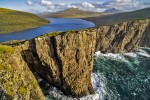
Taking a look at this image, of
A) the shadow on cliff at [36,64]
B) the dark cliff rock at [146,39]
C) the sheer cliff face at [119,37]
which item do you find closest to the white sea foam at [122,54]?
the sheer cliff face at [119,37]

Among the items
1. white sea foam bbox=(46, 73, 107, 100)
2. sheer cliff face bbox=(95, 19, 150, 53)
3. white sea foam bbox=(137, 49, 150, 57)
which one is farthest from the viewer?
sheer cliff face bbox=(95, 19, 150, 53)

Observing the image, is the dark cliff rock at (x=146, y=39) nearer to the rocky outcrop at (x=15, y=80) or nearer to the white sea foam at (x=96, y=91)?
the white sea foam at (x=96, y=91)

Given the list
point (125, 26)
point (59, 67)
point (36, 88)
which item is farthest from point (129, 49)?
point (36, 88)

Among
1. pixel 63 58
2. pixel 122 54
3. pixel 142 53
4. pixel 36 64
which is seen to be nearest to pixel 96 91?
pixel 63 58

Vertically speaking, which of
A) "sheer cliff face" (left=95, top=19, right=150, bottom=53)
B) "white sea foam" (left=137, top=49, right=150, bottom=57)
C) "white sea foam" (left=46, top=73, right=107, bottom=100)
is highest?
"sheer cliff face" (left=95, top=19, right=150, bottom=53)

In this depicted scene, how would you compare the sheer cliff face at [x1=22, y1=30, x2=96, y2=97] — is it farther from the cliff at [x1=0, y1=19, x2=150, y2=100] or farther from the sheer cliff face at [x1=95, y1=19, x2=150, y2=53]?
the sheer cliff face at [x1=95, y1=19, x2=150, y2=53]

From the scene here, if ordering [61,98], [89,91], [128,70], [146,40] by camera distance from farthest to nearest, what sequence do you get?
[146,40] < [128,70] < [89,91] < [61,98]

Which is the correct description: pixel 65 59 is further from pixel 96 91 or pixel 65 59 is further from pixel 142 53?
pixel 142 53

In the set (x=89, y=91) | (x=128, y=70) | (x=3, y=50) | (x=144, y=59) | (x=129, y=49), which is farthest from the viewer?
(x=129, y=49)

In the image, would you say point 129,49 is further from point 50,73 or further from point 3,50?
point 3,50

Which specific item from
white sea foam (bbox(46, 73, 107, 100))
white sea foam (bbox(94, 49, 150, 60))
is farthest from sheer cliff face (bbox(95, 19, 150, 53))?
white sea foam (bbox(46, 73, 107, 100))

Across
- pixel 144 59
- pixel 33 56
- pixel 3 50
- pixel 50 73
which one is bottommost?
pixel 144 59
